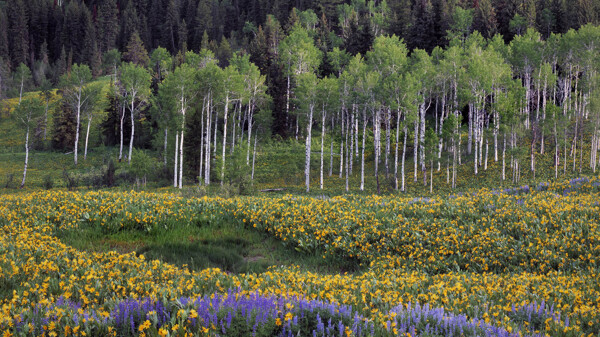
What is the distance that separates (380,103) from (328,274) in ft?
112

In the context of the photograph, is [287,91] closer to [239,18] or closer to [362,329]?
[362,329]

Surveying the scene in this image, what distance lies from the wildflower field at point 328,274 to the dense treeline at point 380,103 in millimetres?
26117

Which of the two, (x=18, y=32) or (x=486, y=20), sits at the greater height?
(x=18, y=32)

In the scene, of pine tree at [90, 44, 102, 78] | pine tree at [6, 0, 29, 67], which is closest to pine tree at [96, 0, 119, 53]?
pine tree at [90, 44, 102, 78]

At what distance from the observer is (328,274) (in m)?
8.45

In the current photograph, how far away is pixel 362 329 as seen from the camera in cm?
407

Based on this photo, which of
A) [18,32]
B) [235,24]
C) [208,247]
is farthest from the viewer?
[235,24]

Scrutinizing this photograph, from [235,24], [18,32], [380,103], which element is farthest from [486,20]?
[18,32]

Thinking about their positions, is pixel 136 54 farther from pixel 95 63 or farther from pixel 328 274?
pixel 328 274

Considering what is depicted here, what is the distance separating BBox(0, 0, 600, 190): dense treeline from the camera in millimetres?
41062

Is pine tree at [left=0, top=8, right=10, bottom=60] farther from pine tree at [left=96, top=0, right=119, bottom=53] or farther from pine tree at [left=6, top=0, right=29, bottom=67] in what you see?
pine tree at [left=96, top=0, right=119, bottom=53]

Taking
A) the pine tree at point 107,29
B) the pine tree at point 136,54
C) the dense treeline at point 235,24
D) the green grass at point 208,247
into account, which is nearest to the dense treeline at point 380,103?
the dense treeline at point 235,24

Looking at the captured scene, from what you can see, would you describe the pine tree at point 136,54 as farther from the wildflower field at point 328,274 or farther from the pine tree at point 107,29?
the wildflower field at point 328,274

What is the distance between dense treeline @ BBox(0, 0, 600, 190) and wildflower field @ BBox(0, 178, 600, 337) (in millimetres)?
26117
